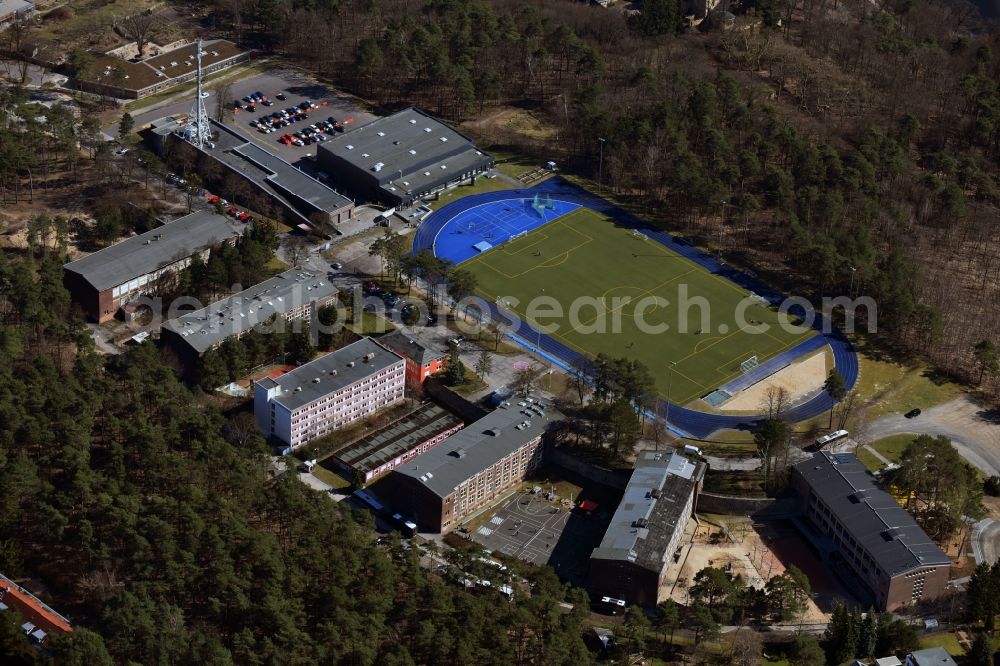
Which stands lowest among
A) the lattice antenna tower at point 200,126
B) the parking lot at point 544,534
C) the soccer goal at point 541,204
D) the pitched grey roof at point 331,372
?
the parking lot at point 544,534

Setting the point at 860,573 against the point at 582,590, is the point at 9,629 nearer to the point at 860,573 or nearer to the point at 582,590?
the point at 582,590

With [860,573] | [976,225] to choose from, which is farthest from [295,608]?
[976,225]

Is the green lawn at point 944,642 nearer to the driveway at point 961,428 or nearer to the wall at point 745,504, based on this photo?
the wall at point 745,504

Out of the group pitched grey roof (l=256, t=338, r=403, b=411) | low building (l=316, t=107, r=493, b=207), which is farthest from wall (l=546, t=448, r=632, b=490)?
low building (l=316, t=107, r=493, b=207)

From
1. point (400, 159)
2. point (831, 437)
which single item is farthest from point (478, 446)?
point (400, 159)

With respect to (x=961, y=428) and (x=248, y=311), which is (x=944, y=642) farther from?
(x=248, y=311)

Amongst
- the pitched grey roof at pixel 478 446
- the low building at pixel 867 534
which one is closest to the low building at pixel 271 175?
the pitched grey roof at pixel 478 446
